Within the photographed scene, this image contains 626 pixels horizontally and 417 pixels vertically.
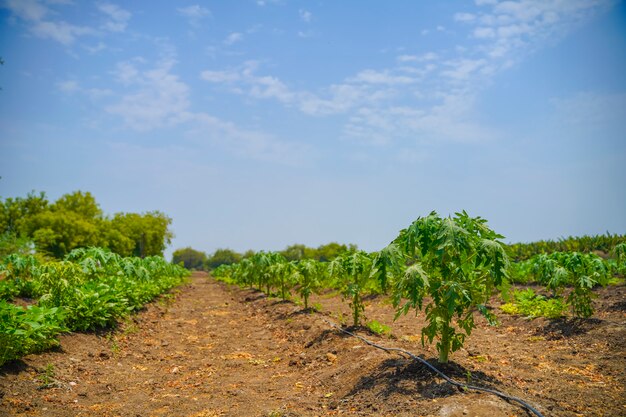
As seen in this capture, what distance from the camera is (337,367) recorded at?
6.52 meters

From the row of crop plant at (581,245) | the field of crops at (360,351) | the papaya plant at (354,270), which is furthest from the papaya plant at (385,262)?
the row of crop plant at (581,245)

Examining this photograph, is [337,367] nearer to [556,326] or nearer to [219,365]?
[219,365]

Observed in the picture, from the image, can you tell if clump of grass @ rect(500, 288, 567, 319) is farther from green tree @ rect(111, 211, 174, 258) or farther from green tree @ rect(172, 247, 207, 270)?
green tree @ rect(172, 247, 207, 270)

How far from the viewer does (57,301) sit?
8.15 meters

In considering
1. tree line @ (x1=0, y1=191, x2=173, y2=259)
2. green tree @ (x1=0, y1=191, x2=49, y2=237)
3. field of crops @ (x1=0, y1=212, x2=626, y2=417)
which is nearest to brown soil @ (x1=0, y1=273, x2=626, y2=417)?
field of crops @ (x1=0, y1=212, x2=626, y2=417)

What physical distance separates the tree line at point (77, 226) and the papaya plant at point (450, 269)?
38040 mm

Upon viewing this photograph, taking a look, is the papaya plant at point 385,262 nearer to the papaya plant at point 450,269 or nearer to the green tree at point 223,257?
the papaya plant at point 450,269

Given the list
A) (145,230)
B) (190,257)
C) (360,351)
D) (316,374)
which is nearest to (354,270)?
(360,351)

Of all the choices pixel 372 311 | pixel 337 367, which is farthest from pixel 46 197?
pixel 337 367

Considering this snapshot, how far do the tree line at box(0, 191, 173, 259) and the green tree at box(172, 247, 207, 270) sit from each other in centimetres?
6921

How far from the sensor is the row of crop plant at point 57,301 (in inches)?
225

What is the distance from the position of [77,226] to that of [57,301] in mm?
42372

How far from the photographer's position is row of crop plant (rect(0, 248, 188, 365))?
5703mm

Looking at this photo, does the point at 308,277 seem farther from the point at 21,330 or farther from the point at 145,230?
the point at 145,230
